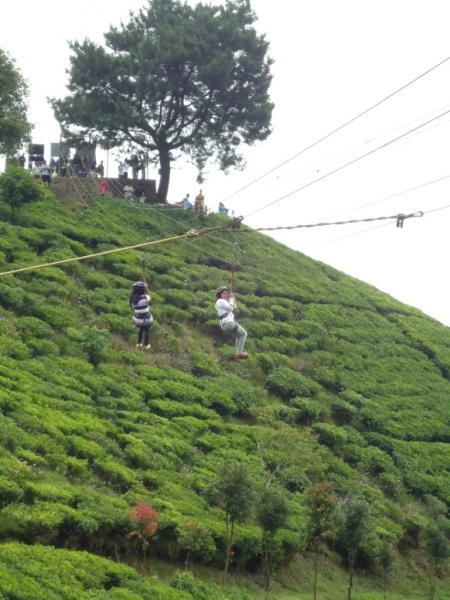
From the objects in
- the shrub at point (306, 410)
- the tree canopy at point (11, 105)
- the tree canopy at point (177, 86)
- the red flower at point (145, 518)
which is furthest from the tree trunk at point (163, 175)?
the red flower at point (145, 518)

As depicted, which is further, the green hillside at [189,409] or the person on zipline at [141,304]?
the person on zipline at [141,304]

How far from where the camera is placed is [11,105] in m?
43.8

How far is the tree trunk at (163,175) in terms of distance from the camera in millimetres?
49781

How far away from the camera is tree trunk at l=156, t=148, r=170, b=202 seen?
49.8 metres

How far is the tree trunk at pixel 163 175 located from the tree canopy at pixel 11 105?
25.1ft

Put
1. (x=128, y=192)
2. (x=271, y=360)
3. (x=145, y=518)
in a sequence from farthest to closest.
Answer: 1. (x=128, y=192)
2. (x=271, y=360)
3. (x=145, y=518)

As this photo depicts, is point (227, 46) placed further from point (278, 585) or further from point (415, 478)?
point (278, 585)

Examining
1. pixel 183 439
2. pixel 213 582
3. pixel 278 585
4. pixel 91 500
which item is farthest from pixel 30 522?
pixel 183 439

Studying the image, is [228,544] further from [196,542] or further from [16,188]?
[16,188]

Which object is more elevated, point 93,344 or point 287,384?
point 93,344

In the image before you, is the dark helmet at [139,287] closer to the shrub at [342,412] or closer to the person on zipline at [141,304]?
the person on zipline at [141,304]

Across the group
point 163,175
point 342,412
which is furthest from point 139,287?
point 163,175

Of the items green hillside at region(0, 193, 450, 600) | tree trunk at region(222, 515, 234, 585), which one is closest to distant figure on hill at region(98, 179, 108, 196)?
green hillside at region(0, 193, 450, 600)

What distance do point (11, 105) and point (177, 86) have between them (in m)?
8.53
